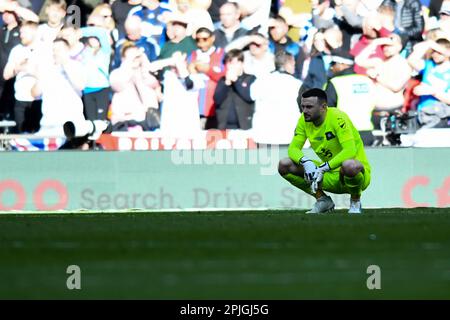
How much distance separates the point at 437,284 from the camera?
859 centimetres

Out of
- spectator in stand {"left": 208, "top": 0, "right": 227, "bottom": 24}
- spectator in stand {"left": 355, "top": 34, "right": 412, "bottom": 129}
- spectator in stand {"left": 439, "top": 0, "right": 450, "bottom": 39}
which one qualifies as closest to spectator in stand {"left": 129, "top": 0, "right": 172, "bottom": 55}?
spectator in stand {"left": 208, "top": 0, "right": 227, "bottom": 24}

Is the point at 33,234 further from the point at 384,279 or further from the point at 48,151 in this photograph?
the point at 48,151

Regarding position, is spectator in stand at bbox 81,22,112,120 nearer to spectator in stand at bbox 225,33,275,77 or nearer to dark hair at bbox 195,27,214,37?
dark hair at bbox 195,27,214,37

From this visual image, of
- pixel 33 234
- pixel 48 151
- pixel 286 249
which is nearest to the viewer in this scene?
pixel 286 249

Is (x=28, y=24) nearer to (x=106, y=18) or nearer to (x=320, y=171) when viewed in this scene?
(x=106, y=18)

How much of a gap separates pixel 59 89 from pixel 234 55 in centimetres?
322

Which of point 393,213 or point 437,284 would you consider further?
point 393,213

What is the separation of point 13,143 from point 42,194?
1129mm

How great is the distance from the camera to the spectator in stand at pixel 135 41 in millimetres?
21188

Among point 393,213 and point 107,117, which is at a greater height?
point 107,117

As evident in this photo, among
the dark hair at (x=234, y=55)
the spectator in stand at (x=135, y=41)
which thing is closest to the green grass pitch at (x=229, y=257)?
the dark hair at (x=234, y=55)

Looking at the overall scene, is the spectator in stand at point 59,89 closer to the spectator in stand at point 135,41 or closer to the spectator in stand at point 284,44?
the spectator in stand at point 135,41

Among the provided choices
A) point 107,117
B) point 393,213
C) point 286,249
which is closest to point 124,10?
point 107,117

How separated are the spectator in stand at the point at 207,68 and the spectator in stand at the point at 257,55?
37cm
